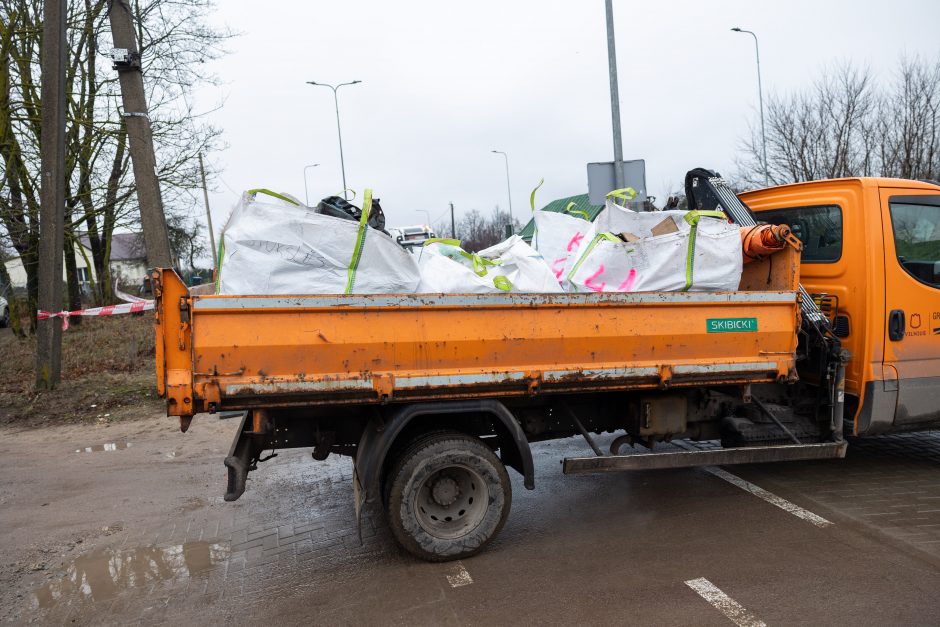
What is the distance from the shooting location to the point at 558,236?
4824 millimetres

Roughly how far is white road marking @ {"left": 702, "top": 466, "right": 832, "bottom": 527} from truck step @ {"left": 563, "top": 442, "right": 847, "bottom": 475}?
423 millimetres

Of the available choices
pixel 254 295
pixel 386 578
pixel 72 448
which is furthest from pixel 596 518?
pixel 72 448

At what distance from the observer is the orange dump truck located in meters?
3.55

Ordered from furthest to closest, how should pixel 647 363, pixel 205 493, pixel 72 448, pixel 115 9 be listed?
pixel 115 9
pixel 72 448
pixel 205 493
pixel 647 363

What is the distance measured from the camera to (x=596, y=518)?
4703mm

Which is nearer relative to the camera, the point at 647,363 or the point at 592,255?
the point at 647,363

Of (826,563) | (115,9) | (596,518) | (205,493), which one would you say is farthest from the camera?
(115,9)

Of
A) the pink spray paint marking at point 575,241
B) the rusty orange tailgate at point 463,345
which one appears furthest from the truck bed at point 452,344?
the pink spray paint marking at point 575,241

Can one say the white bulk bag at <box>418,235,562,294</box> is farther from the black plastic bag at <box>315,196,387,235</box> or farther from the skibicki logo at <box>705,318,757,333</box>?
the skibicki logo at <box>705,318,757,333</box>

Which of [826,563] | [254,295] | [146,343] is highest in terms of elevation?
[254,295]

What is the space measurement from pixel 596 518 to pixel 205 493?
10.5ft

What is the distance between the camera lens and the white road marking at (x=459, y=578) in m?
3.76

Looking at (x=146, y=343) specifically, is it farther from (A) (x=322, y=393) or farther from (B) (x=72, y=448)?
(A) (x=322, y=393)

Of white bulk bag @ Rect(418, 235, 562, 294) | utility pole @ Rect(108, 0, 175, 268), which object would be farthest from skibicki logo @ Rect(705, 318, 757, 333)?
utility pole @ Rect(108, 0, 175, 268)
